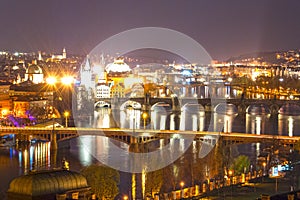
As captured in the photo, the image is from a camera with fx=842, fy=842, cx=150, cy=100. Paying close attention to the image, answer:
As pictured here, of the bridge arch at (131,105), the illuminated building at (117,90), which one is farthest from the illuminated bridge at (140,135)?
the illuminated building at (117,90)

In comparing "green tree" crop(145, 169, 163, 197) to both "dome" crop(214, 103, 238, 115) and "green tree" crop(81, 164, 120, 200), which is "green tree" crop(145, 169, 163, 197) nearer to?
"green tree" crop(81, 164, 120, 200)

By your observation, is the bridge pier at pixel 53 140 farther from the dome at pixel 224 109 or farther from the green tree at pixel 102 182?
the dome at pixel 224 109

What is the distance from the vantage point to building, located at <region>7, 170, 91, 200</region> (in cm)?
653

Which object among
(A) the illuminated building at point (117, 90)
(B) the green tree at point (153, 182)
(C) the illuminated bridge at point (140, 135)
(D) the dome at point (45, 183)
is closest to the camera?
(D) the dome at point (45, 183)

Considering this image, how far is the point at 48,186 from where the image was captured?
6570 millimetres

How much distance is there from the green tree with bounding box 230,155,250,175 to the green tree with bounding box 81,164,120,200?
6.79 feet

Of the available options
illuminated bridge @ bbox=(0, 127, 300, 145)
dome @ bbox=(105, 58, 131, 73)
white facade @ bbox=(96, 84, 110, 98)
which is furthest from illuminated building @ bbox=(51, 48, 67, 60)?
illuminated bridge @ bbox=(0, 127, 300, 145)

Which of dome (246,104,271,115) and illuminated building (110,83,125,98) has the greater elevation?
illuminated building (110,83,125,98)

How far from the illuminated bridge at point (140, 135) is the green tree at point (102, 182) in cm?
495

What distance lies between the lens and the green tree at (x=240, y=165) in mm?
12028

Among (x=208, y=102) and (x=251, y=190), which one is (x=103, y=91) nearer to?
(x=208, y=102)

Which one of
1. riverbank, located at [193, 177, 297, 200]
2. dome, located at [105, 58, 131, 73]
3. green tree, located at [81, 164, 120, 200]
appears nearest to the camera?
riverbank, located at [193, 177, 297, 200]

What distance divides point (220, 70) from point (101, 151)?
163 feet

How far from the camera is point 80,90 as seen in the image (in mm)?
32094
